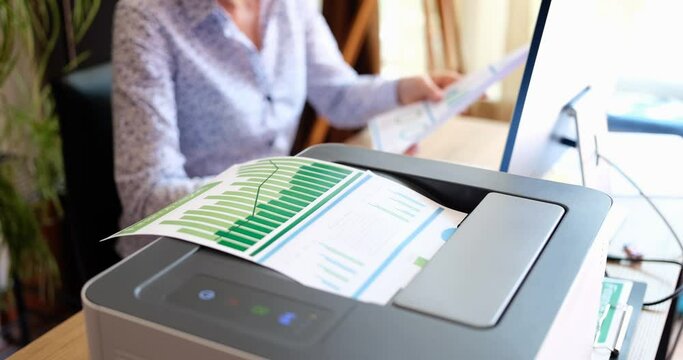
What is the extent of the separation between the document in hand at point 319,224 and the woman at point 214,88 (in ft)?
1.29

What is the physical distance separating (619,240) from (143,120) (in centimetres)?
75

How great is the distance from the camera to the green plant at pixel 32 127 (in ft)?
5.83

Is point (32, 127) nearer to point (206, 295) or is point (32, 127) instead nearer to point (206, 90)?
point (206, 90)

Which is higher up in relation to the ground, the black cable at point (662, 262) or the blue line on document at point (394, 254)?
the blue line on document at point (394, 254)

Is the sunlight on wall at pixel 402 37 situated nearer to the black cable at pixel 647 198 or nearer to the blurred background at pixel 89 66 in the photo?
the blurred background at pixel 89 66

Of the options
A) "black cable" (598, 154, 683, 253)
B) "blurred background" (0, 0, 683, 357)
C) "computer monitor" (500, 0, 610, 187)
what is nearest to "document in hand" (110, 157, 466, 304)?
"computer monitor" (500, 0, 610, 187)

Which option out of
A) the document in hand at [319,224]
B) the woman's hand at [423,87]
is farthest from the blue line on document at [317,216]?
the woman's hand at [423,87]

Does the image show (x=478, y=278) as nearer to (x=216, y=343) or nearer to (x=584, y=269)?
(x=584, y=269)

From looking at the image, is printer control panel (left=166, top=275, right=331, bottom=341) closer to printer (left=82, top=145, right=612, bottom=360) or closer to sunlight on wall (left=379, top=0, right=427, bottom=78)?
printer (left=82, top=145, right=612, bottom=360)

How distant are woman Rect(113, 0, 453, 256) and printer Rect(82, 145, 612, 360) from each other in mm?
519

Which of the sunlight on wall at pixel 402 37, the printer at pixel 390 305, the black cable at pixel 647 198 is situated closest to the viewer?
the printer at pixel 390 305

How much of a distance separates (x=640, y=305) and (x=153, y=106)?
2.53 feet

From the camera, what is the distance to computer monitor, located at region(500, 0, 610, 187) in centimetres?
82

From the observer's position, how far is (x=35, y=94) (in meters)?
2.03
